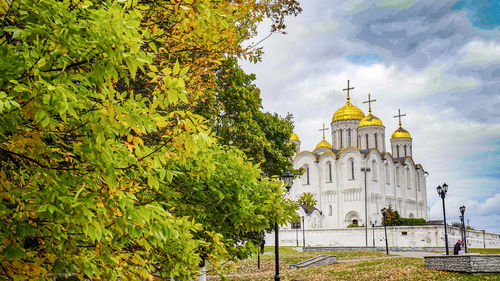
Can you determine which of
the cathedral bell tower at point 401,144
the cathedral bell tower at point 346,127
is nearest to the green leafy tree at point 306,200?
the cathedral bell tower at point 346,127

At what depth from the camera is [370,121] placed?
2958 inches

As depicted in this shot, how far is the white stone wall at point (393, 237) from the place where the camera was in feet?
172

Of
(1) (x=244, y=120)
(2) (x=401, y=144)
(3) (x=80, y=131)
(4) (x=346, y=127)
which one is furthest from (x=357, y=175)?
(3) (x=80, y=131)

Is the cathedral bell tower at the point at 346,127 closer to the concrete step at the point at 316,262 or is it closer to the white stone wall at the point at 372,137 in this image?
the white stone wall at the point at 372,137

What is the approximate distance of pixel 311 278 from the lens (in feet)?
65.8

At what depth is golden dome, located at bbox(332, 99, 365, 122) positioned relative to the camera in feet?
250

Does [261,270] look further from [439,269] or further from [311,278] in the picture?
[439,269]

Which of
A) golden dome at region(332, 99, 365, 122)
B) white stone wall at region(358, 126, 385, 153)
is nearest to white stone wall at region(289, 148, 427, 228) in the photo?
white stone wall at region(358, 126, 385, 153)

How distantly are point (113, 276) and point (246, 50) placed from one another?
676cm

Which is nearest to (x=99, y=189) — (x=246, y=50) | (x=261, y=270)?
(x=246, y=50)

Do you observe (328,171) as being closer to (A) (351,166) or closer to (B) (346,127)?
(A) (351,166)

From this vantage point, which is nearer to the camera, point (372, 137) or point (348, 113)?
point (372, 137)

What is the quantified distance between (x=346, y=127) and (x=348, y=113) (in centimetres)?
239

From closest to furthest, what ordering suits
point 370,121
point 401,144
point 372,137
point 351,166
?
point 351,166
point 372,137
point 370,121
point 401,144
